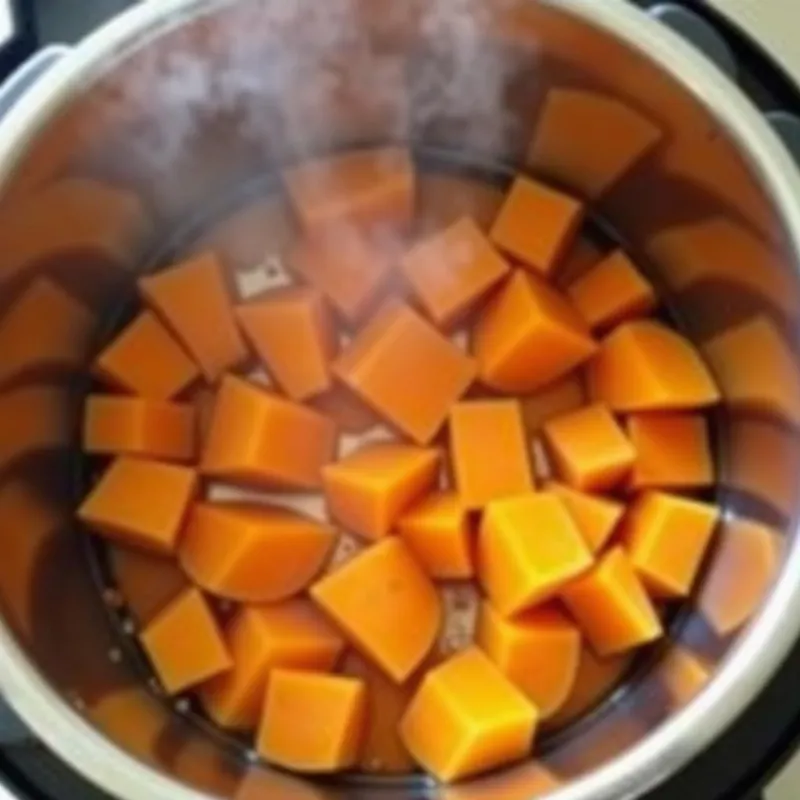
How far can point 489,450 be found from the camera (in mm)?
1054

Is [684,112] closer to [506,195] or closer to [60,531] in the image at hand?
[506,195]

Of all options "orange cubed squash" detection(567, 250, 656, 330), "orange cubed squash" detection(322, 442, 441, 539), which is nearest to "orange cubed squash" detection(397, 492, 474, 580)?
"orange cubed squash" detection(322, 442, 441, 539)

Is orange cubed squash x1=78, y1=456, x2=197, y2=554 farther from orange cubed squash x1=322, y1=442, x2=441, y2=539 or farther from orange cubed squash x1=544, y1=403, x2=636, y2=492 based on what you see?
orange cubed squash x1=544, y1=403, x2=636, y2=492

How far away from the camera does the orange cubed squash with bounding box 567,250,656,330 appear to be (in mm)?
1083

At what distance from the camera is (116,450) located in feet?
3.49

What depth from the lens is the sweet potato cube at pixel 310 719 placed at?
3.31 ft

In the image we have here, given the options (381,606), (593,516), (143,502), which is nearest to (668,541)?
(593,516)

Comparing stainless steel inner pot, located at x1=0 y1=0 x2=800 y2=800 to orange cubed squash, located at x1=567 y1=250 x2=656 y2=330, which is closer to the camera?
stainless steel inner pot, located at x1=0 y1=0 x2=800 y2=800

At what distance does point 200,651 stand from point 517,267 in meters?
0.24

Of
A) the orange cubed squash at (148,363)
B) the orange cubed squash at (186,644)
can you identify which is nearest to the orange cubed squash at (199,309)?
the orange cubed squash at (148,363)

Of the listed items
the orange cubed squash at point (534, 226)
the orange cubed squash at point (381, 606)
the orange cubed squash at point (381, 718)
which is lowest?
the orange cubed squash at point (381, 718)

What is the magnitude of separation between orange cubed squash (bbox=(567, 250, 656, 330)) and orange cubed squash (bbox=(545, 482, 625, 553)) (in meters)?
0.09

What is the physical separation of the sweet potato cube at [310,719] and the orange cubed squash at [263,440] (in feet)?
0.32

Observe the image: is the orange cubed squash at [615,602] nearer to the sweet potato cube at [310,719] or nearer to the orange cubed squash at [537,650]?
the orange cubed squash at [537,650]
